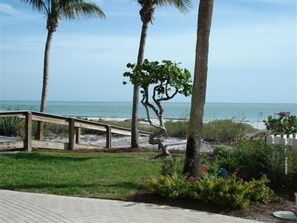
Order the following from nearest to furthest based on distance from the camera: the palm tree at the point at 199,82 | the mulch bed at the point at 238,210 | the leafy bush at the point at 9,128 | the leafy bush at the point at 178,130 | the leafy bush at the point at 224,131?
the mulch bed at the point at 238,210, the palm tree at the point at 199,82, the leafy bush at the point at 9,128, the leafy bush at the point at 224,131, the leafy bush at the point at 178,130

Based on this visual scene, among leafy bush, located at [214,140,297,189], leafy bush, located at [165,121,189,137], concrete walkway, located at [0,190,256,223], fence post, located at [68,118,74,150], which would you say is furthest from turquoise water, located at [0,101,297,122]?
concrete walkway, located at [0,190,256,223]

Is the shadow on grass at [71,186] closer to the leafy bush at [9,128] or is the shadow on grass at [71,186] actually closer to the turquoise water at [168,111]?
the turquoise water at [168,111]

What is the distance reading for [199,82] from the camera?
9852mm

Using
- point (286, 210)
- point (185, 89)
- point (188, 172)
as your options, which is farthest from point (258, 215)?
point (185, 89)

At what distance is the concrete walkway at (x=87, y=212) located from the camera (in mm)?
7203

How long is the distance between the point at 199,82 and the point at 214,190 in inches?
94.1

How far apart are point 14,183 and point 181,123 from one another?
54.8 feet

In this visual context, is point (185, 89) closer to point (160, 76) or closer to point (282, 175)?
point (160, 76)

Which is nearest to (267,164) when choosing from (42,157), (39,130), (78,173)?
(78,173)

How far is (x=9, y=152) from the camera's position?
49.0 feet

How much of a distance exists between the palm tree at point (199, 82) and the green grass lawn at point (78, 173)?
1341 mm

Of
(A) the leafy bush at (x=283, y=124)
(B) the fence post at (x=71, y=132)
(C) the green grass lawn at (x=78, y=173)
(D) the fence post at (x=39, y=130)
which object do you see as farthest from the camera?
(D) the fence post at (x=39, y=130)

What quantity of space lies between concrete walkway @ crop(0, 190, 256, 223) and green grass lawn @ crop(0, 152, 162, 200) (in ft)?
2.43

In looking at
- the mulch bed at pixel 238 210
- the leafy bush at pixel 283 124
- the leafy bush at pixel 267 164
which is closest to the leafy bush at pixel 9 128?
the leafy bush at pixel 267 164
